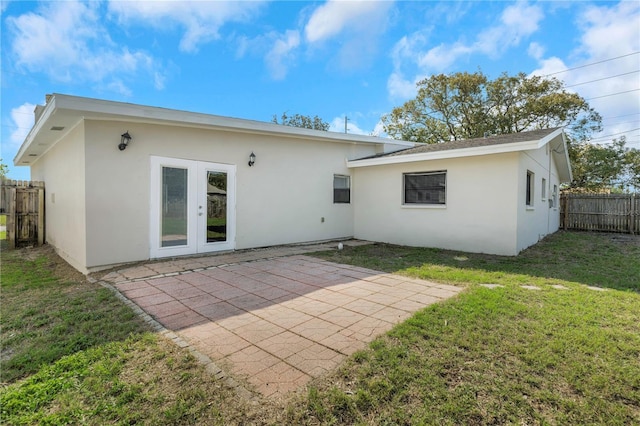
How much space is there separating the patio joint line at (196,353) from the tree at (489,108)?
22708 mm

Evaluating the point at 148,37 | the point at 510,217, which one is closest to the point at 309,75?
the point at 148,37

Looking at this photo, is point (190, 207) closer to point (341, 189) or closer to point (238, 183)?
point (238, 183)

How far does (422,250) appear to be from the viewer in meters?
8.20

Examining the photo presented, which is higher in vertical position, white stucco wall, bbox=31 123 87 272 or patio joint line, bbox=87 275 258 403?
white stucco wall, bbox=31 123 87 272

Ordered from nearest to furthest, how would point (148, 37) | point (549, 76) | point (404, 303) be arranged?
point (404, 303) < point (148, 37) < point (549, 76)

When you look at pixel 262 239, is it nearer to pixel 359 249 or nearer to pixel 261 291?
pixel 359 249

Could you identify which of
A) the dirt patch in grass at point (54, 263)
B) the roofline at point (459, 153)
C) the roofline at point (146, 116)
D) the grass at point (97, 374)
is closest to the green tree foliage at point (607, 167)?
the roofline at point (459, 153)

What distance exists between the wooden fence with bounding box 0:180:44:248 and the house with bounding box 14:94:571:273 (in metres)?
0.30

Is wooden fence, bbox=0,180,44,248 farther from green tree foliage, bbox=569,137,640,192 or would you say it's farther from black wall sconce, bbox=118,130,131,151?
green tree foliage, bbox=569,137,640,192

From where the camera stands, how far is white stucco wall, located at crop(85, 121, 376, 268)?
5773mm

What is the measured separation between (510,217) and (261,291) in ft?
19.9

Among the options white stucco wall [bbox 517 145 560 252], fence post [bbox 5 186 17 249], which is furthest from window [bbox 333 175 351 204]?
fence post [bbox 5 186 17 249]

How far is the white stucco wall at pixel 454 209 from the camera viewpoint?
24.2 feet

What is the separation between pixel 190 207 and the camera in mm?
6730
